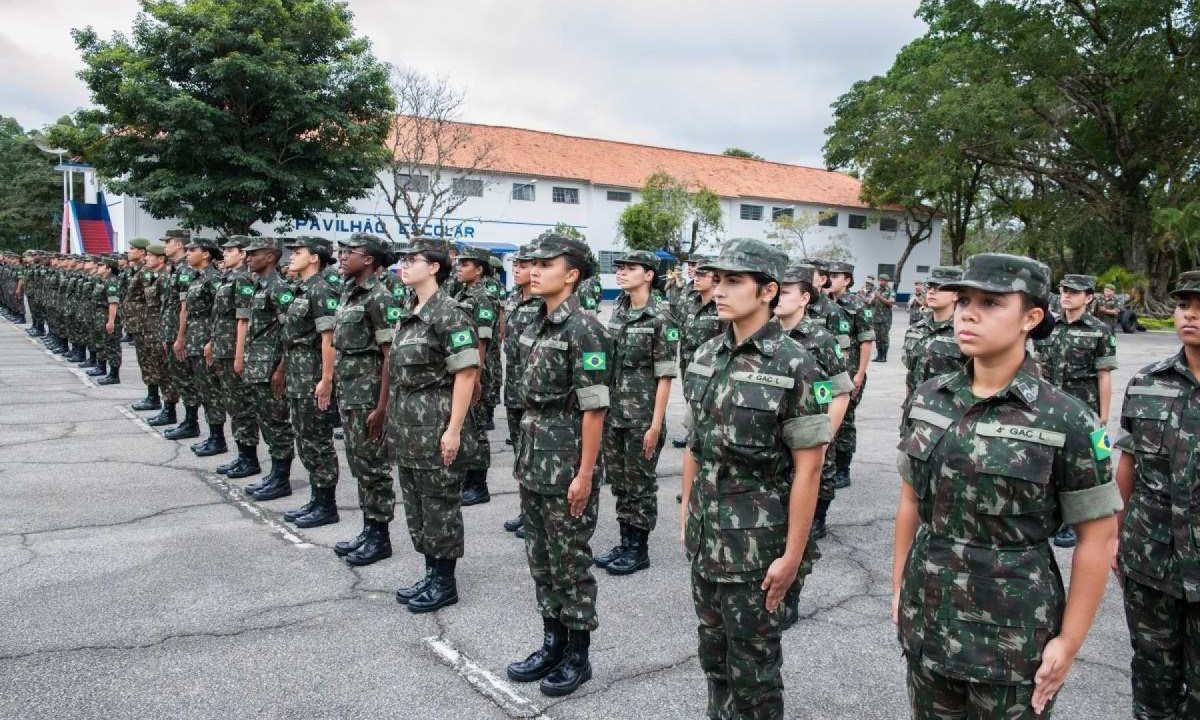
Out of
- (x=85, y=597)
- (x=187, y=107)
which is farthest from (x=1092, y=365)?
(x=187, y=107)

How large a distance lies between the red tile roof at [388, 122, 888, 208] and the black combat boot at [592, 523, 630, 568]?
31.1 metres

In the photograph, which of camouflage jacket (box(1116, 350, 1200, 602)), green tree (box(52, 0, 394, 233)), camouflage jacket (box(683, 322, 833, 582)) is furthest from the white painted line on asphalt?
green tree (box(52, 0, 394, 233))

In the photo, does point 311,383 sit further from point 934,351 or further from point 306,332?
point 934,351

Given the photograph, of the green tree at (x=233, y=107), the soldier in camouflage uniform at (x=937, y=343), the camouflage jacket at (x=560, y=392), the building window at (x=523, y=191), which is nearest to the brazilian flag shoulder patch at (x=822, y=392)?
the camouflage jacket at (x=560, y=392)

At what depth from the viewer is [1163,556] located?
2.94 meters

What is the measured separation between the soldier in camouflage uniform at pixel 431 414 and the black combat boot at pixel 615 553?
103 cm

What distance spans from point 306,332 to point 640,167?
121 ft

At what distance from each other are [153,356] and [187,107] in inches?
552

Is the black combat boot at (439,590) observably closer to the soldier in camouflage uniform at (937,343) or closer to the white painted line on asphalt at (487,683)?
the white painted line on asphalt at (487,683)

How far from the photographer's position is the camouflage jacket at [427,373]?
170 inches

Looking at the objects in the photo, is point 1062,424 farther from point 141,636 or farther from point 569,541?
point 141,636

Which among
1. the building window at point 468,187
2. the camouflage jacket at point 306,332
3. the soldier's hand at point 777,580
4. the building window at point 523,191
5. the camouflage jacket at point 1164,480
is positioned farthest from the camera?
the building window at point 523,191

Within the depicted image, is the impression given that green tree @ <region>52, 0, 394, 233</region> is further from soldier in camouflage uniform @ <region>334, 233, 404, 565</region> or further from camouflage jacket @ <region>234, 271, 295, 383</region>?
soldier in camouflage uniform @ <region>334, 233, 404, 565</region>

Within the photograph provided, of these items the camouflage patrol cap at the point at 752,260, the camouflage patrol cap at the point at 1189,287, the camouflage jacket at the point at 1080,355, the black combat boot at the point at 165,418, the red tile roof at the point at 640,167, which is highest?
the red tile roof at the point at 640,167
